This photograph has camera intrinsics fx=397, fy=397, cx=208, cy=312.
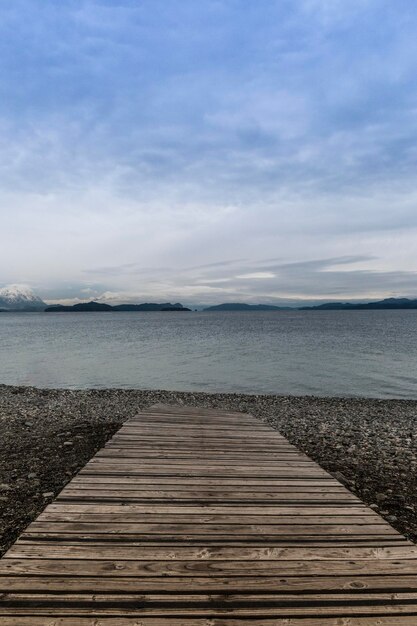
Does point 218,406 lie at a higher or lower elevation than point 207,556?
lower

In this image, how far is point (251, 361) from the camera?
136 ft

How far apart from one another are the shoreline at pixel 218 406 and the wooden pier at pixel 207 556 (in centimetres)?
250

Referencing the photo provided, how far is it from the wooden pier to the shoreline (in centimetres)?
250

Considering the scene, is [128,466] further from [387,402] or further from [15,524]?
[387,402]

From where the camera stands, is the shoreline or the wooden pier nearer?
the wooden pier

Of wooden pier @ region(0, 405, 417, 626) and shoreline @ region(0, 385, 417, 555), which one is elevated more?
wooden pier @ region(0, 405, 417, 626)

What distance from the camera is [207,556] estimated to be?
13.0 feet

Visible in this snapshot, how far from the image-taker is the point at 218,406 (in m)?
20.5

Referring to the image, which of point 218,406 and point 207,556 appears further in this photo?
point 218,406

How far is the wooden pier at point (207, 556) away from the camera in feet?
10.6

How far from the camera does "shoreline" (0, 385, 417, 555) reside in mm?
8109

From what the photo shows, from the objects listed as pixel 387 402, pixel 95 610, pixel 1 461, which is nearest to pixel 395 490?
pixel 95 610

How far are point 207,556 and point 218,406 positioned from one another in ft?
54.7

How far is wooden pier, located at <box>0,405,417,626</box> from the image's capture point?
324 centimetres
